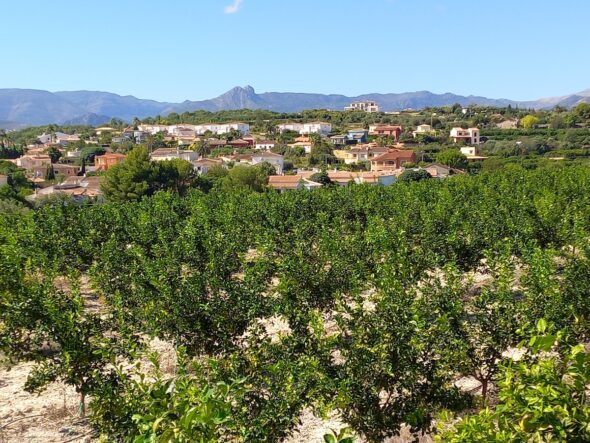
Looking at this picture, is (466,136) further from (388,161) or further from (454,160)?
(454,160)

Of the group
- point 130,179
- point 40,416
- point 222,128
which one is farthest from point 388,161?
point 222,128

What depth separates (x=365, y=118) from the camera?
539 ft

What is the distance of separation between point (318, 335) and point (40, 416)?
22.6 feet

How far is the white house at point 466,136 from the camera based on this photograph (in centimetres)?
11194

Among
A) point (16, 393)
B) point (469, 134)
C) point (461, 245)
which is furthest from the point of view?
point (469, 134)

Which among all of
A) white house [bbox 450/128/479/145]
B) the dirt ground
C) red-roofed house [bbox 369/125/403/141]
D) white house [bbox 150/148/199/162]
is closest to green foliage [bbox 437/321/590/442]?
the dirt ground

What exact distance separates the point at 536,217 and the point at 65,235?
60.1ft

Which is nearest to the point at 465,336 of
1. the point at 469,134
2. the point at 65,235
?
the point at 65,235

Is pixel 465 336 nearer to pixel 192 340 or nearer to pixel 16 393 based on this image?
pixel 192 340

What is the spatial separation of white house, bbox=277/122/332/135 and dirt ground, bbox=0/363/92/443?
408 ft

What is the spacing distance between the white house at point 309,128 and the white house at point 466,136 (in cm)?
3501

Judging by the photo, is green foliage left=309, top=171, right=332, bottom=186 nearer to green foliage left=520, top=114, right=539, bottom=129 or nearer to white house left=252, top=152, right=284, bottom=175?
white house left=252, top=152, right=284, bottom=175

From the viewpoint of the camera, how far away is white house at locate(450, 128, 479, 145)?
112m

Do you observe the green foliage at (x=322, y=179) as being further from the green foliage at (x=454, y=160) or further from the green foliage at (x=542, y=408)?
the green foliage at (x=542, y=408)
